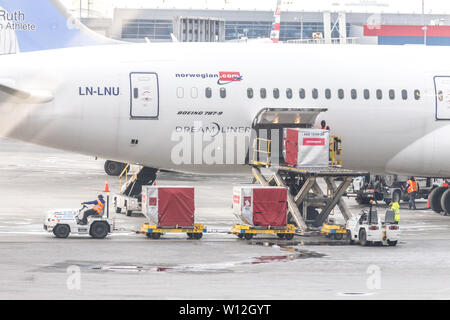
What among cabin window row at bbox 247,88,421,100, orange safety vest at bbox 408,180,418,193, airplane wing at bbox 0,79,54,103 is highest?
cabin window row at bbox 247,88,421,100

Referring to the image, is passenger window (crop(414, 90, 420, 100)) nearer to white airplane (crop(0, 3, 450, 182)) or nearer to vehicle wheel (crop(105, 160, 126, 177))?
white airplane (crop(0, 3, 450, 182))

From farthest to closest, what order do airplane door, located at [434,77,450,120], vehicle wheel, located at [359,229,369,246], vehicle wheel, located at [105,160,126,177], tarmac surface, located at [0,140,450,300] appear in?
1. vehicle wheel, located at [105,160,126,177]
2. airplane door, located at [434,77,450,120]
3. vehicle wheel, located at [359,229,369,246]
4. tarmac surface, located at [0,140,450,300]

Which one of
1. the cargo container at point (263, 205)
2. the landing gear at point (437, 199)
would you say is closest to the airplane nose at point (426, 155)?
the landing gear at point (437, 199)

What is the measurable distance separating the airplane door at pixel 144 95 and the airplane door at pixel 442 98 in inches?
436

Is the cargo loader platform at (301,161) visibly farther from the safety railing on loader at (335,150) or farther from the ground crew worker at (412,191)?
the ground crew worker at (412,191)

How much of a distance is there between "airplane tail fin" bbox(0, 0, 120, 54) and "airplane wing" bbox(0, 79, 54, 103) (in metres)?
4.89

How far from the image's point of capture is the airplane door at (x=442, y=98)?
Answer: 37.4 m

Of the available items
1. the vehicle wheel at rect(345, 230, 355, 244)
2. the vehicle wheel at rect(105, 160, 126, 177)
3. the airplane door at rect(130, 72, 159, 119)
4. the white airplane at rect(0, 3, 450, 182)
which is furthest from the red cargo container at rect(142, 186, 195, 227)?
the vehicle wheel at rect(105, 160, 126, 177)

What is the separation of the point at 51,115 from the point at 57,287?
38.8 feet

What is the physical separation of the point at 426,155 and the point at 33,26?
1633cm

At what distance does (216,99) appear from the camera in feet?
115

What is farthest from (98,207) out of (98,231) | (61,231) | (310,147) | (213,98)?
(310,147)

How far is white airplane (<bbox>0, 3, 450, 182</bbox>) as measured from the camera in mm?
33562
